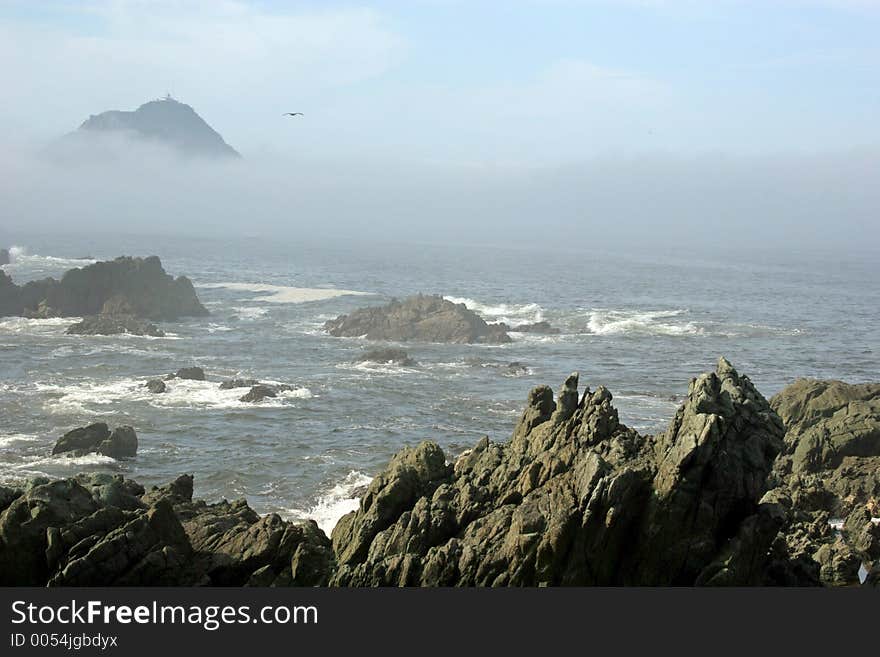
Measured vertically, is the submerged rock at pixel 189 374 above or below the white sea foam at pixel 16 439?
above

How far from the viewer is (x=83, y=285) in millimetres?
105875

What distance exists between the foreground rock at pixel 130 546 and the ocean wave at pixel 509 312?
3306 inches

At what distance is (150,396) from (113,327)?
29837mm

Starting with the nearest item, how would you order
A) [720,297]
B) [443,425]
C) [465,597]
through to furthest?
1. [465,597]
2. [443,425]
3. [720,297]

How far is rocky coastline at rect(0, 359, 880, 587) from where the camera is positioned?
27344 millimetres

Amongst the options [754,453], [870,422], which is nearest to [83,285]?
[870,422]

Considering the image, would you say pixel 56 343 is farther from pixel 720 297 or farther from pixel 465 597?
pixel 720 297

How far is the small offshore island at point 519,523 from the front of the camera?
27.4 m

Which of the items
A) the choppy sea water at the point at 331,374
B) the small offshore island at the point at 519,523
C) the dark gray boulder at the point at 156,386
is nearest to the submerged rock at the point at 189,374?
the choppy sea water at the point at 331,374

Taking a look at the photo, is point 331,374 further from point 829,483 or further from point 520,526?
point 520,526

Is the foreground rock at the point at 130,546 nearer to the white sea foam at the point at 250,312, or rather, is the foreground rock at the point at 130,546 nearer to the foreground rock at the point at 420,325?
the foreground rock at the point at 420,325

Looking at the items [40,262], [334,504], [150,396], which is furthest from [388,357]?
[40,262]

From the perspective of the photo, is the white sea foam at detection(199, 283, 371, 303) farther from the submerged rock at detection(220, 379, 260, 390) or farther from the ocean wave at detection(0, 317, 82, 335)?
the submerged rock at detection(220, 379, 260, 390)

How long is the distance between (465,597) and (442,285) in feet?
495
